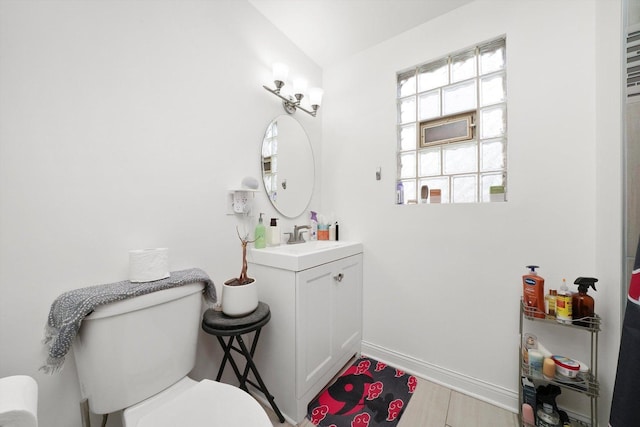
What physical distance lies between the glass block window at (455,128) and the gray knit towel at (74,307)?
1.58 metres

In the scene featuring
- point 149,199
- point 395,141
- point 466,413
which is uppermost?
point 395,141

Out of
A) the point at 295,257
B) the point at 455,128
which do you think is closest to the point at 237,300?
the point at 295,257

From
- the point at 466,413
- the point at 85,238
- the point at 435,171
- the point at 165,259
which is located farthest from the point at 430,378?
the point at 85,238

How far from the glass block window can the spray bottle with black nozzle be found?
21.0 inches

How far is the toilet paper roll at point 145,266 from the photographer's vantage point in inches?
38.2

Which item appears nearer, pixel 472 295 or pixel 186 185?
pixel 186 185

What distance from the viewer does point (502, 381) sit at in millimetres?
1401

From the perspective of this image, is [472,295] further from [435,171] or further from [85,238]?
[85,238]

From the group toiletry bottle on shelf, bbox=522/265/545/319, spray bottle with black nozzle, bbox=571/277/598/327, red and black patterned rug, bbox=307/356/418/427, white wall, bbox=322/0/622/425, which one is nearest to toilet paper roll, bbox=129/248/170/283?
red and black patterned rug, bbox=307/356/418/427

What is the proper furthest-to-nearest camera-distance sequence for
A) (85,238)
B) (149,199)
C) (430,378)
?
(430,378), (149,199), (85,238)

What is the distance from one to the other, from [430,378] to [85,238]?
2.07 metres

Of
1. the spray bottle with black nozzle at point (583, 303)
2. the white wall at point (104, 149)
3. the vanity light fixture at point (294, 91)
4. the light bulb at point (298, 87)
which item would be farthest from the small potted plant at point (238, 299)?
the spray bottle with black nozzle at point (583, 303)

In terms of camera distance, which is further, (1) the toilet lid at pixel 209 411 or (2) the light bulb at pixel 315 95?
(2) the light bulb at pixel 315 95

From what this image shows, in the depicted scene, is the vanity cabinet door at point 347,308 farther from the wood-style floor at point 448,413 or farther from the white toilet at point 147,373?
the white toilet at point 147,373
